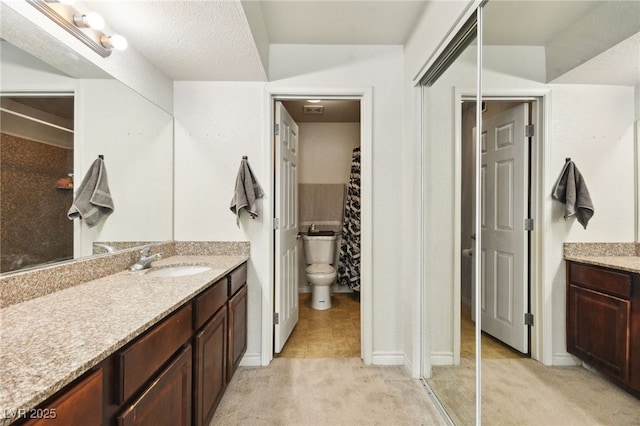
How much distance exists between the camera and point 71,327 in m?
0.84

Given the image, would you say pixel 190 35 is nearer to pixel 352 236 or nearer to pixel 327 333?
pixel 327 333

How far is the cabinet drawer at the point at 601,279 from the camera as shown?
69 centimetres

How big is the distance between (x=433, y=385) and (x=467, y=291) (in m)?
0.85

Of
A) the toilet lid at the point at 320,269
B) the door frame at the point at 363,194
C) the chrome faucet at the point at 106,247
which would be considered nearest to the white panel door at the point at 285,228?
the door frame at the point at 363,194

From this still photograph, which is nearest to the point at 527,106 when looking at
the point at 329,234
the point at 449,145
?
the point at 449,145

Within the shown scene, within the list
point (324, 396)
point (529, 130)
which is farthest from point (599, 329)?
point (324, 396)

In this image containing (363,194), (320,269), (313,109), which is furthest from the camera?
(313,109)

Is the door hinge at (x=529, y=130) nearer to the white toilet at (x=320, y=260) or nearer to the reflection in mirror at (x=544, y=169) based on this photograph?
the reflection in mirror at (x=544, y=169)

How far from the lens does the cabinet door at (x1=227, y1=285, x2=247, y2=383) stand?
1.77 m

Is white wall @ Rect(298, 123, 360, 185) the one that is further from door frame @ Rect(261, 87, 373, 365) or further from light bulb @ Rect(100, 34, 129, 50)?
light bulb @ Rect(100, 34, 129, 50)

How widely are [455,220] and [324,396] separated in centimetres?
135

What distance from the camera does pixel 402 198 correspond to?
2252mm

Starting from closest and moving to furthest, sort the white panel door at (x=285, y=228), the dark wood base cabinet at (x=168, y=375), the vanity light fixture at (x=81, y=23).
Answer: the dark wood base cabinet at (x=168, y=375)
the vanity light fixture at (x=81, y=23)
the white panel door at (x=285, y=228)

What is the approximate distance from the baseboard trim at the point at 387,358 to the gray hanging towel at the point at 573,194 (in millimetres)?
1786
